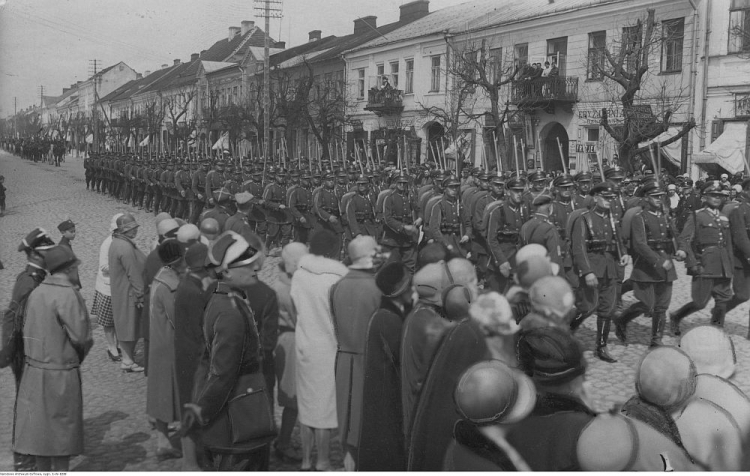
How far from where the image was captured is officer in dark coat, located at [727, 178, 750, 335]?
828cm

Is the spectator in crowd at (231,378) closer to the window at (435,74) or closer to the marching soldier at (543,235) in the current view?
the marching soldier at (543,235)

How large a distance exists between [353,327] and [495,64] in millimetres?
17816

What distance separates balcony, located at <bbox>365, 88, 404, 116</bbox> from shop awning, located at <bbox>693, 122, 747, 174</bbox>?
8.28 m

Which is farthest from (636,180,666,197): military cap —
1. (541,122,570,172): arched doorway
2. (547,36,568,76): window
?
(541,122,570,172): arched doorway

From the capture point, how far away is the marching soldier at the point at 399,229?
1177cm

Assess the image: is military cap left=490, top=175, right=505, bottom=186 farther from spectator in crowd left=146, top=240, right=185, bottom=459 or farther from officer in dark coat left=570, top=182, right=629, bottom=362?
spectator in crowd left=146, top=240, right=185, bottom=459

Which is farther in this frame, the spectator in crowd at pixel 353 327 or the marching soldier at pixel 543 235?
the marching soldier at pixel 543 235

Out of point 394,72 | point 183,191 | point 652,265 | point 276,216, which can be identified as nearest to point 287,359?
point 652,265

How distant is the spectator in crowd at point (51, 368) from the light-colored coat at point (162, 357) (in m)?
0.69

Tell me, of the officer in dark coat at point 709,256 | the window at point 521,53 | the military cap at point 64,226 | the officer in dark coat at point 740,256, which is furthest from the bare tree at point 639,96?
the military cap at point 64,226

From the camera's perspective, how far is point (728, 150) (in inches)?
728

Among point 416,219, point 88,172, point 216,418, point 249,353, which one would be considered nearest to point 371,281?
point 249,353

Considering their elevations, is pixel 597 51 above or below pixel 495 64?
above

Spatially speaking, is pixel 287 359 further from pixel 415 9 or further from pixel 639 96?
pixel 639 96
